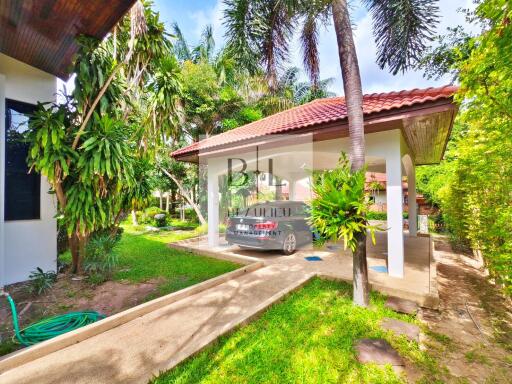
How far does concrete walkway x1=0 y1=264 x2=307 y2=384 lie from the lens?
7.23 feet

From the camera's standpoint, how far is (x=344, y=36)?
3.56 metres

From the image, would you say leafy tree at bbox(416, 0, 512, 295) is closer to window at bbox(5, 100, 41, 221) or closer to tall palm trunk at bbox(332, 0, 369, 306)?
tall palm trunk at bbox(332, 0, 369, 306)

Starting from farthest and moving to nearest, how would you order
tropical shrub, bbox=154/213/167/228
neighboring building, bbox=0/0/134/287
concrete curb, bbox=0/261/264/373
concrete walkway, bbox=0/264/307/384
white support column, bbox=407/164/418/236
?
1. tropical shrub, bbox=154/213/167/228
2. white support column, bbox=407/164/418/236
3. neighboring building, bbox=0/0/134/287
4. concrete curb, bbox=0/261/264/373
5. concrete walkway, bbox=0/264/307/384

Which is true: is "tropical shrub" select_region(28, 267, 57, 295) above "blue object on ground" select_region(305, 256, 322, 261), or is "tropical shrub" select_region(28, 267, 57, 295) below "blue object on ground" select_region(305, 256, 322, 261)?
above

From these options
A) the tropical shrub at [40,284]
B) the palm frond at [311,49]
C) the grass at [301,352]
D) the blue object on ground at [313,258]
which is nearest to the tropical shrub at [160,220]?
the tropical shrub at [40,284]

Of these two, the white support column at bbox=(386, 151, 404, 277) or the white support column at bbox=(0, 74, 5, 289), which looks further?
the white support column at bbox=(386, 151, 404, 277)

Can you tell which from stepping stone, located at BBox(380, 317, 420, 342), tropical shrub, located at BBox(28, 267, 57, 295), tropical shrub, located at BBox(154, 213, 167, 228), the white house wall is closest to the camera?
stepping stone, located at BBox(380, 317, 420, 342)

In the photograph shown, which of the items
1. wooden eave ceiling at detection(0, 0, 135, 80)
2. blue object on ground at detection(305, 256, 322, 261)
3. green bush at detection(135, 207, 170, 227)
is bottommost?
blue object on ground at detection(305, 256, 322, 261)

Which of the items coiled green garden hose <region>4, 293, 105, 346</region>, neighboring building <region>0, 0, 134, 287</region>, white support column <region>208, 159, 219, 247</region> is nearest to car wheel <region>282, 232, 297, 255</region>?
white support column <region>208, 159, 219, 247</region>

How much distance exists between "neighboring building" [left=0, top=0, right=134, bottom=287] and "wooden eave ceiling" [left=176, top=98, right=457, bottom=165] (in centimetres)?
348

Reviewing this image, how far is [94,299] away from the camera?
405 cm

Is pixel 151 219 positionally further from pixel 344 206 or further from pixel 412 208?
pixel 344 206

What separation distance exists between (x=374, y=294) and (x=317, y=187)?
7.04ft

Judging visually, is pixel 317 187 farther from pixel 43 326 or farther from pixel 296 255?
pixel 43 326
